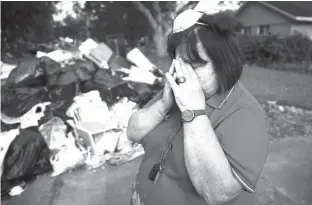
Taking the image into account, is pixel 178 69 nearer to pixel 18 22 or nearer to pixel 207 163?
pixel 207 163

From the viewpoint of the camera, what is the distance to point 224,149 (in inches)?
40.4

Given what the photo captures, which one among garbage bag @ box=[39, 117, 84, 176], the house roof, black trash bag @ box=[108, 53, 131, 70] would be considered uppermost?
black trash bag @ box=[108, 53, 131, 70]

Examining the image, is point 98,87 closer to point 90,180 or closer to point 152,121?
point 90,180

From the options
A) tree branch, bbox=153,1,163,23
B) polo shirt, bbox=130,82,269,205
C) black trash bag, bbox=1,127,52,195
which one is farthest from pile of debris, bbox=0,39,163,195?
tree branch, bbox=153,1,163,23

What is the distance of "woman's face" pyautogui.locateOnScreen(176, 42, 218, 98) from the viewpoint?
1135mm

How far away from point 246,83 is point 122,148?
5371 millimetres

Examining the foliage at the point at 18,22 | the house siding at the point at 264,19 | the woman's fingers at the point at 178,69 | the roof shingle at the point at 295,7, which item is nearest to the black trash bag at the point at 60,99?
the woman's fingers at the point at 178,69

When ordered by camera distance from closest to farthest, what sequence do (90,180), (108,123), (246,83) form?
(90,180) → (108,123) → (246,83)

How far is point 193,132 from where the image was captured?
1.03m

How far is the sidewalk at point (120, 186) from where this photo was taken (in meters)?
2.69

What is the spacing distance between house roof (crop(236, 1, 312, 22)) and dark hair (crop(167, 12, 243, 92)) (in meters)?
18.5

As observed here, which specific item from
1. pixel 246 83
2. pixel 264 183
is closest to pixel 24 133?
pixel 264 183

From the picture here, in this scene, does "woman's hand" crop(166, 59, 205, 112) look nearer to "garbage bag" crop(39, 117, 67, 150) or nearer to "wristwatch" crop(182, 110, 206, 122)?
"wristwatch" crop(182, 110, 206, 122)

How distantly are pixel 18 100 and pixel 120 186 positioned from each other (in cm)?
197
